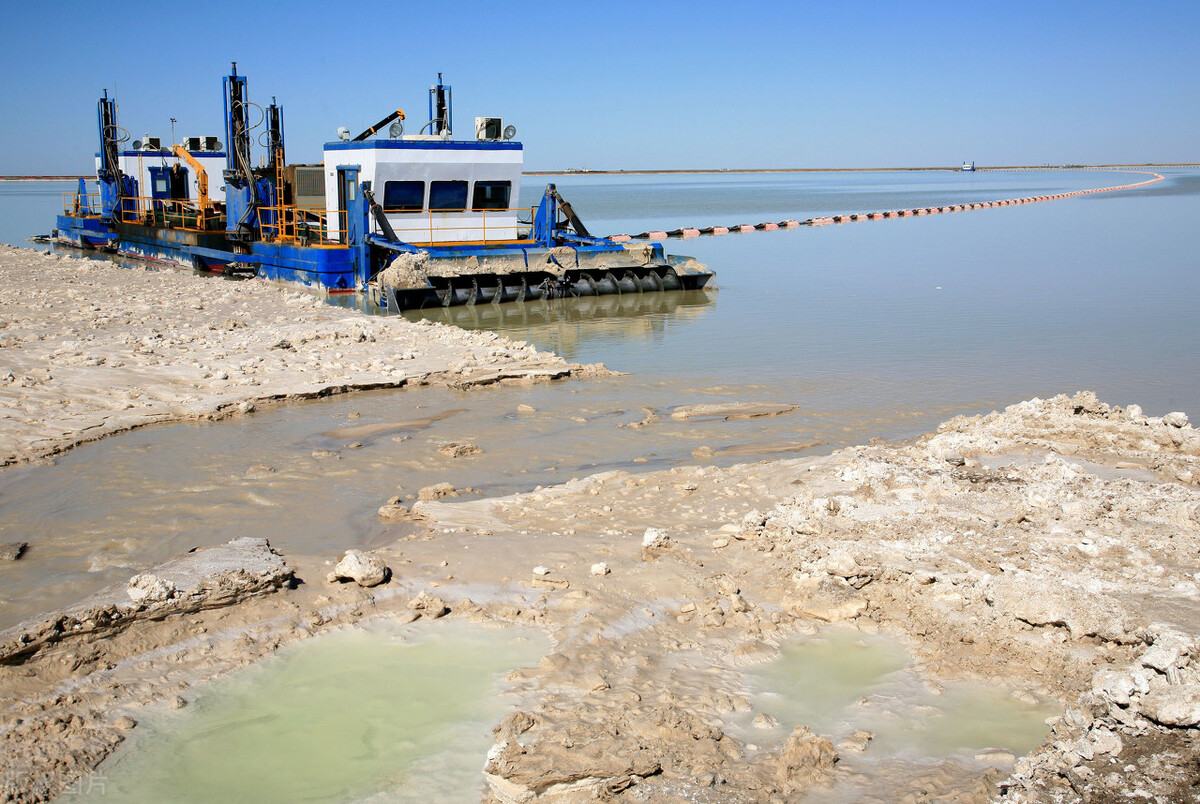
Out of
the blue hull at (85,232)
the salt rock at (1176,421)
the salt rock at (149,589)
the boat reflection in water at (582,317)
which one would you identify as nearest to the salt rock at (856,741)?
the salt rock at (149,589)

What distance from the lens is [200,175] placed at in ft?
91.4

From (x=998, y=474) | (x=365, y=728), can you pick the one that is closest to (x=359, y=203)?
(x=998, y=474)

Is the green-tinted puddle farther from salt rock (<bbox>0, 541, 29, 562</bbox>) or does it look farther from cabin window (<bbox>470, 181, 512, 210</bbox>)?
cabin window (<bbox>470, 181, 512, 210</bbox>)

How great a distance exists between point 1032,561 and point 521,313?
14.6m

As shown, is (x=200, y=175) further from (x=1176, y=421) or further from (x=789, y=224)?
(x=1176, y=421)

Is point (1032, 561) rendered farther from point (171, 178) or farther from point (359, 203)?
point (171, 178)

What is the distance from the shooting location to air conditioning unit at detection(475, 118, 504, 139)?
2147 cm

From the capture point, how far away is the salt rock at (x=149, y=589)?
202 inches

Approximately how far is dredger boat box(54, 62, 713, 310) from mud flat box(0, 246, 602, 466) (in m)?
2.38

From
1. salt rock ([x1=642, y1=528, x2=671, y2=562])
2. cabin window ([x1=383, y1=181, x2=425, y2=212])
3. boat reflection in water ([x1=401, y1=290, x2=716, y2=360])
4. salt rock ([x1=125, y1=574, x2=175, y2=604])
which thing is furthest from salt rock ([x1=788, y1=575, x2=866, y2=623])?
cabin window ([x1=383, y1=181, x2=425, y2=212])

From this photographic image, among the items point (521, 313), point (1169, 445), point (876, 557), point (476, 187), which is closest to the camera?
point (876, 557)

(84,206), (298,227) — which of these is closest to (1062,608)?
(298,227)

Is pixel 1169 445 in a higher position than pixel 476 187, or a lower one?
lower

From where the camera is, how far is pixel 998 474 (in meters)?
7.16
